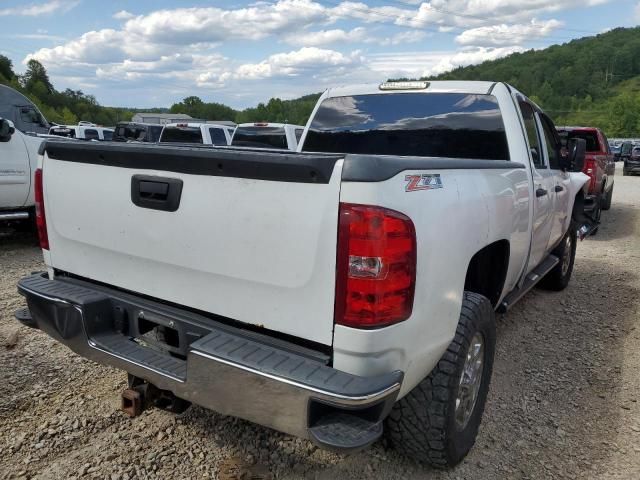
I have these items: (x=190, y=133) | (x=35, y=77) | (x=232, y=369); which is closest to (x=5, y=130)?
(x=232, y=369)

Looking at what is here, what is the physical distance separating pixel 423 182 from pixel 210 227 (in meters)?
0.90

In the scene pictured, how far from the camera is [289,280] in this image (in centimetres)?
205

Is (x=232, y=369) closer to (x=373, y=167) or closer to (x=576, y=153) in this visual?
(x=373, y=167)

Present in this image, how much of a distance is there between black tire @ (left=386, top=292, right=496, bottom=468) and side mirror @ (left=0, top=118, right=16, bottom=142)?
21.7ft

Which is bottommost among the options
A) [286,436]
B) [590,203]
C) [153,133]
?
[286,436]

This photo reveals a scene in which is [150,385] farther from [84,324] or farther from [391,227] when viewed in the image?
[391,227]

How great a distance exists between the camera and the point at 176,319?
2.38 metres

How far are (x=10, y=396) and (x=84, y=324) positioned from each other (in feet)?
4.03

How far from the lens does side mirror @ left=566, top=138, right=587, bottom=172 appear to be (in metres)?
4.68

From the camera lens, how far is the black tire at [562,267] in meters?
5.64

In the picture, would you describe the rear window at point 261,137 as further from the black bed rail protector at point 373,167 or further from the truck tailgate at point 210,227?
the black bed rail protector at point 373,167

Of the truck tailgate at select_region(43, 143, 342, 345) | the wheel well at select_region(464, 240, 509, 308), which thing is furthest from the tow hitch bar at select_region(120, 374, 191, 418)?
the wheel well at select_region(464, 240, 509, 308)

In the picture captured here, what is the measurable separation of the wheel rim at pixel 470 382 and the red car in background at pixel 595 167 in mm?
7318

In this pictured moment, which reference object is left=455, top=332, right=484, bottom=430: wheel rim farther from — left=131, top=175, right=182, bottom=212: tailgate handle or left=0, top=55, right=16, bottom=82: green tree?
left=0, top=55, right=16, bottom=82: green tree
